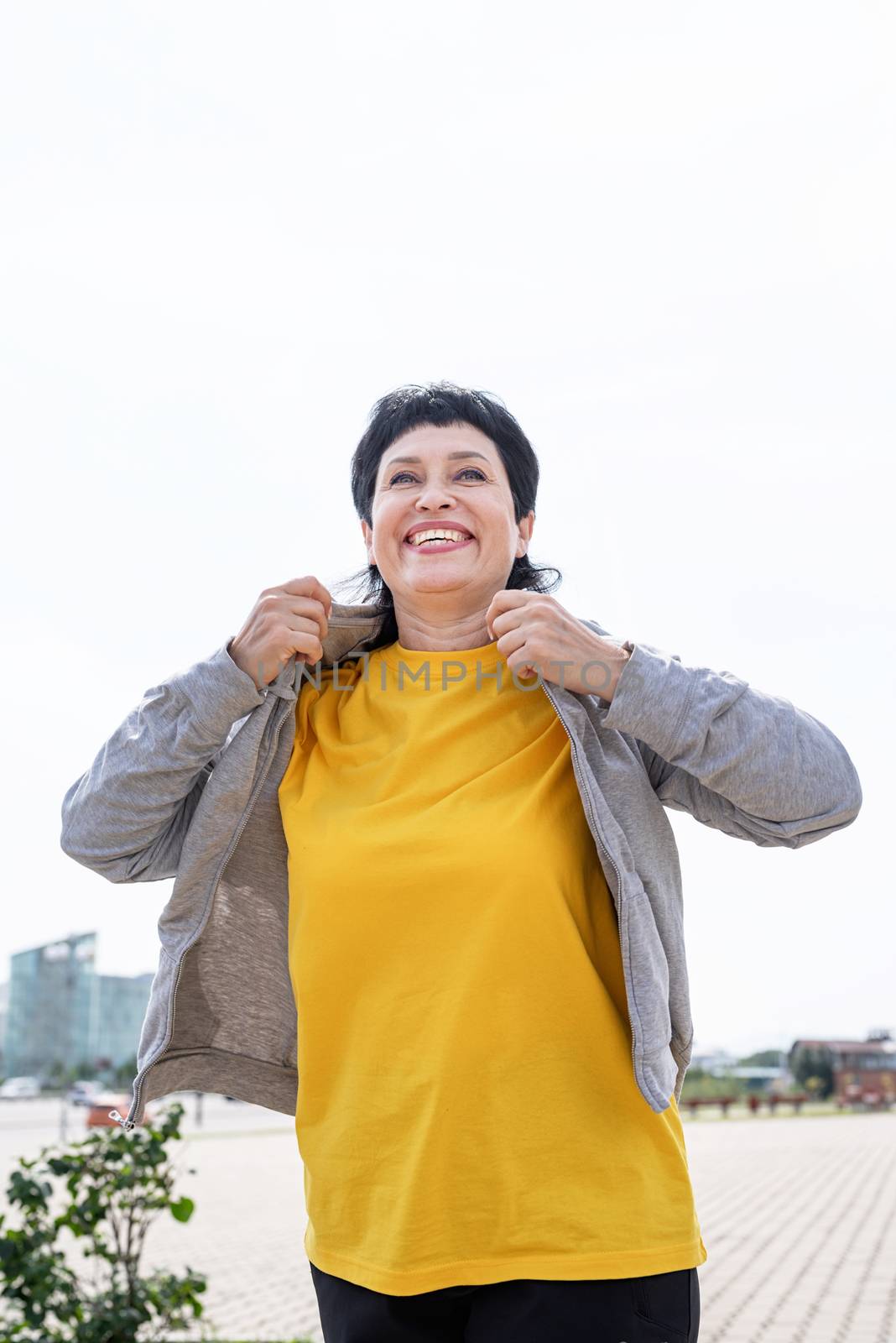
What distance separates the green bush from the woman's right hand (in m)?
2.92

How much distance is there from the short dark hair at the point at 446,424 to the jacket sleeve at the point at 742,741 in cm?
54

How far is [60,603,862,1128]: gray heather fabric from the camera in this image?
6.10ft

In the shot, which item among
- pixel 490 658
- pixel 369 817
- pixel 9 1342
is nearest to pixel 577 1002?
pixel 369 817

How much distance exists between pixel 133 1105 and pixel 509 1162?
75 cm

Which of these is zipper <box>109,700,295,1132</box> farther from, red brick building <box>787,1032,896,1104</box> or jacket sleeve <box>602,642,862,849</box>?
red brick building <box>787,1032,896,1104</box>

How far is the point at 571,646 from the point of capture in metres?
1.95

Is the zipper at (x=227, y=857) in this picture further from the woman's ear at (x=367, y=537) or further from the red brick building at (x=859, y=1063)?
the red brick building at (x=859, y=1063)

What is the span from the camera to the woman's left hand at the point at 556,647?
6.34 feet

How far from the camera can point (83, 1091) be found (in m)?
41.0

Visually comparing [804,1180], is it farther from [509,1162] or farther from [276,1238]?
[509,1162]

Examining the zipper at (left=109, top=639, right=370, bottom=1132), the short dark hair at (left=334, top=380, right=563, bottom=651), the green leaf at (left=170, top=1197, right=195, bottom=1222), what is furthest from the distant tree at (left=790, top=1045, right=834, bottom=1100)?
the zipper at (left=109, top=639, right=370, bottom=1132)

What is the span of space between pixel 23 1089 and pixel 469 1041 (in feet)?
157

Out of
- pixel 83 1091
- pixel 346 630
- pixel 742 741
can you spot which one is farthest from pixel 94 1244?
pixel 83 1091

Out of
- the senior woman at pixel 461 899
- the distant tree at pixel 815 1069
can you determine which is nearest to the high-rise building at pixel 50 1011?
the distant tree at pixel 815 1069
